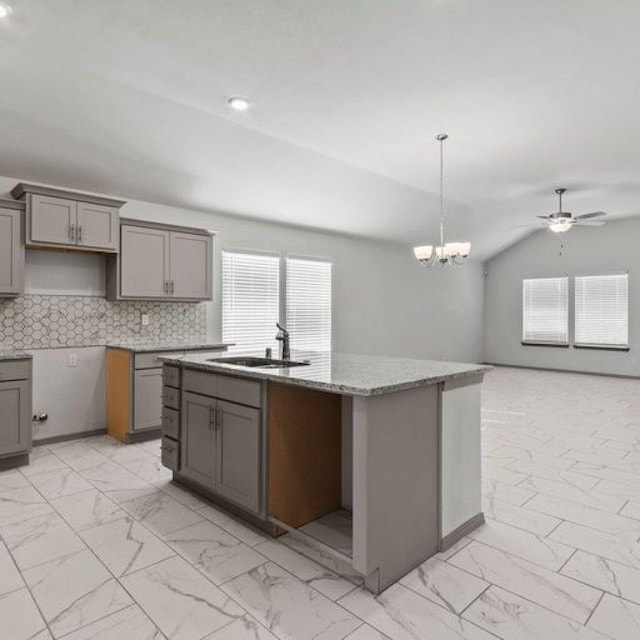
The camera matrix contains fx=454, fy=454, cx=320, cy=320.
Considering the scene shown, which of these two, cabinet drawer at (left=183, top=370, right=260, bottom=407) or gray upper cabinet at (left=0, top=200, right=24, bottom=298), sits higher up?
gray upper cabinet at (left=0, top=200, right=24, bottom=298)

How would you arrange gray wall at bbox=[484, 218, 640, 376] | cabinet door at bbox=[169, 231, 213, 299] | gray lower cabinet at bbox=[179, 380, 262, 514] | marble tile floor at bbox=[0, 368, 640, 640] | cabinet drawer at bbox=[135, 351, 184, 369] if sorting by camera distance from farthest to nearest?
gray wall at bbox=[484, 218, 640, 376] < cabinet door at bbox=[169, 231, 213, 299] < cabinet drawer at bbox=[135, 351, 184, 369] < gray lower cabinet at bbox=[179, 380, 262, 514] < marble tile floor at bbox=[0, 368, 640, 640]

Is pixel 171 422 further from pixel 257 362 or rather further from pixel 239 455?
pixel 239 455

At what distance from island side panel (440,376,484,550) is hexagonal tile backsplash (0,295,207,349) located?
3.64m

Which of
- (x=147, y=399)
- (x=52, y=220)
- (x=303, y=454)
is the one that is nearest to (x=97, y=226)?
(x=52, y=220)

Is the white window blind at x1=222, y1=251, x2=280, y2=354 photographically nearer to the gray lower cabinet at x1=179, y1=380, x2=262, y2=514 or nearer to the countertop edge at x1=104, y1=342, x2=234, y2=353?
the countertop edge at x1=104, y1=342, x2=234, y2=353

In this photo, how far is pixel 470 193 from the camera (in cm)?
648

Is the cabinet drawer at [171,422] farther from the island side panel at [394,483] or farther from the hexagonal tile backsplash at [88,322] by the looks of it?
the hexagonal tile backsplash at [88,322]

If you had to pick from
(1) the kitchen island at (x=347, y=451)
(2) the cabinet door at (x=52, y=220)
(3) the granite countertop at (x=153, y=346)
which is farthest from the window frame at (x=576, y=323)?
(2) the cabinet door at (x=52, y=220)

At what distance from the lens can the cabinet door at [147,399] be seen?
4.35m

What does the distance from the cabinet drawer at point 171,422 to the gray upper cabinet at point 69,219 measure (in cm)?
190

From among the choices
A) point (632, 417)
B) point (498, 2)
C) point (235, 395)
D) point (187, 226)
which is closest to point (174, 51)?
point (498, 2)

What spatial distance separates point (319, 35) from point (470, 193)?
4270 millimetres

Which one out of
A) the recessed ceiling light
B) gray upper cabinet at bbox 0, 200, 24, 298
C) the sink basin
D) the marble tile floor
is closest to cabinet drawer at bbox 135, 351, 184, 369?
the marble tile floor

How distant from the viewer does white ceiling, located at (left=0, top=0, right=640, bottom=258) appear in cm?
265
